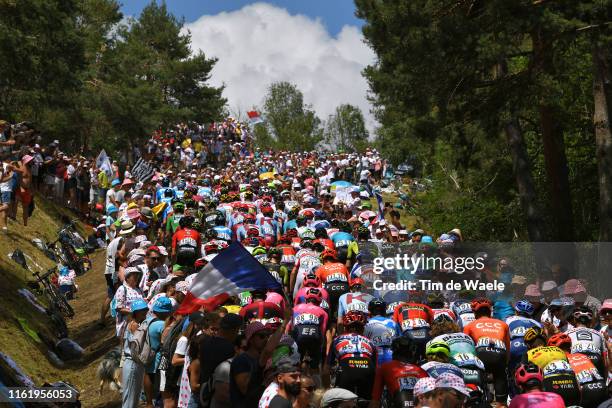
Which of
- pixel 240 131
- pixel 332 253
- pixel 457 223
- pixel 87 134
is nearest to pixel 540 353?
pixel 332 253

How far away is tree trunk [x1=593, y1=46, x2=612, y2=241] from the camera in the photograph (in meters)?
20.4

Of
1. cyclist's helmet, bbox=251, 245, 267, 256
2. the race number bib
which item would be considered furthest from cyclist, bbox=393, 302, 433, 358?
cyclist's helmet, bbox=251, 245, 267, 256

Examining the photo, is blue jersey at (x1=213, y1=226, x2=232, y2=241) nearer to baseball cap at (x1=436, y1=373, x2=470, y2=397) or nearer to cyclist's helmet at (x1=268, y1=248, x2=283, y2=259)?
cyclist's helmet at (x1=268, y1=248, x2=283, y2=259)

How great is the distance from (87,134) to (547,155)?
33.4 metres

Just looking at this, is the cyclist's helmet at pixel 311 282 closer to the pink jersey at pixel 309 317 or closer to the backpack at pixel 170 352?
the pink jersey at pixel 309 317

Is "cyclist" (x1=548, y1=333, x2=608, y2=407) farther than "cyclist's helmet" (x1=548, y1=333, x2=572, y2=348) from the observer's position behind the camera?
No

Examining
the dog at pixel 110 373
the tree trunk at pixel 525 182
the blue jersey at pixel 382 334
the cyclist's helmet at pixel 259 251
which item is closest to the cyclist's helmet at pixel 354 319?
the blue jersey at pixel 382 334

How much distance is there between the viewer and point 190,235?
647 inches

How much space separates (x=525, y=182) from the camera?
2512 centimetres

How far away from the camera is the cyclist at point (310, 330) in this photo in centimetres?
1180

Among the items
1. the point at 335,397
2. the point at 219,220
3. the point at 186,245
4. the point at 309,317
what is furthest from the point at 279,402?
the point at 219,220

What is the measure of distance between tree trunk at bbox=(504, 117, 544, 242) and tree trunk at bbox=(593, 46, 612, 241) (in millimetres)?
3786

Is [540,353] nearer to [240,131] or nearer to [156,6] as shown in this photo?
[240,131]

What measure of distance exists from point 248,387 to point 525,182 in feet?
64.1
